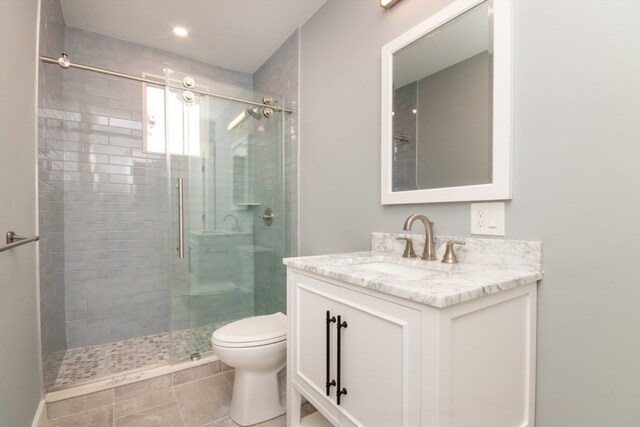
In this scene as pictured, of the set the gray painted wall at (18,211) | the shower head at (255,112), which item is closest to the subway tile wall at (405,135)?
the shower head at (255,112)

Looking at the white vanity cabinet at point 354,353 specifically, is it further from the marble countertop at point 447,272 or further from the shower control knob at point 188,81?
the shower control knob at point 188,81

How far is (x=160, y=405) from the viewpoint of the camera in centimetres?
173

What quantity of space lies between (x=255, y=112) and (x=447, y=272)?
1.91 m

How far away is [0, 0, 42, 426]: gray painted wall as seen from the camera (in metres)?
1.08

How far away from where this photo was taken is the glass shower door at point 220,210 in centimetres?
200

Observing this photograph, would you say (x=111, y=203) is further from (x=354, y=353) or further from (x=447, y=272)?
(x=447, y=272)

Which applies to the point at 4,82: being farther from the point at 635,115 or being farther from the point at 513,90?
the point at 635,115

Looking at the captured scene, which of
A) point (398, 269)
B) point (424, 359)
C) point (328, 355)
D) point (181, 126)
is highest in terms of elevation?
point (181, 126)

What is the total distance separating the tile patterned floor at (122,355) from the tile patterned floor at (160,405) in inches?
6.6

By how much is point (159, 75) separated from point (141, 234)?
1.43 meters

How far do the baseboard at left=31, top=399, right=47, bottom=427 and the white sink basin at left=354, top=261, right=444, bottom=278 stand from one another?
5.42 feet

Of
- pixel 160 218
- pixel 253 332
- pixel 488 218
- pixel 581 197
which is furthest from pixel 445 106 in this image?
pixel 160 218

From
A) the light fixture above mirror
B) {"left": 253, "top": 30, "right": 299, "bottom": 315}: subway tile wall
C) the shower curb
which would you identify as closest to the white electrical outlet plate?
the light fixture above mirror

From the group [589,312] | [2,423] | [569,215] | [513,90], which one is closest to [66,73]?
[2,423]
